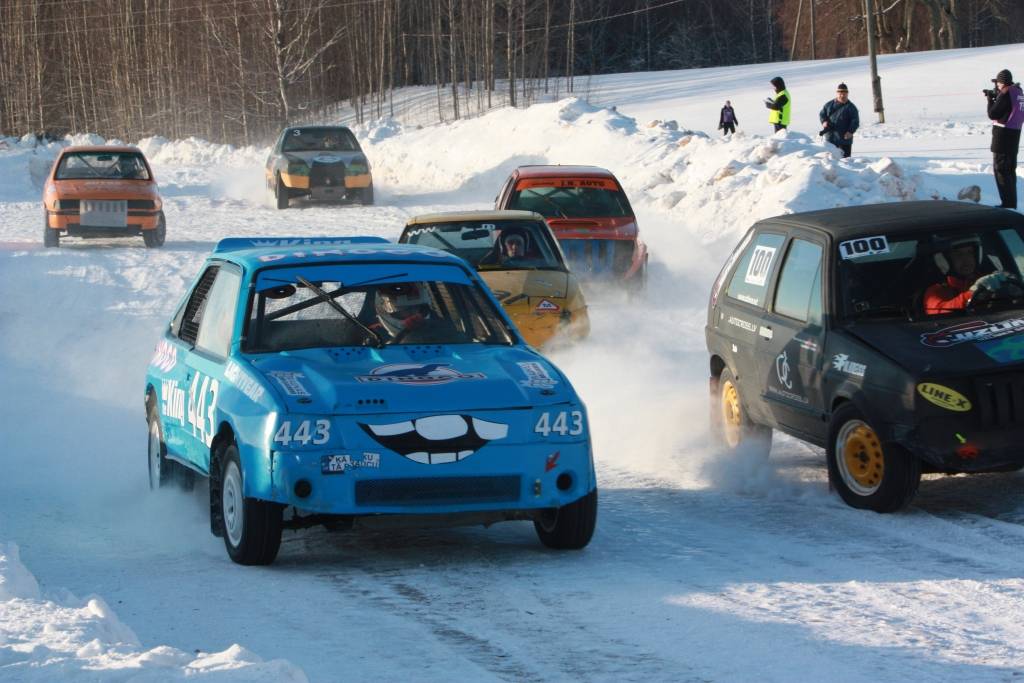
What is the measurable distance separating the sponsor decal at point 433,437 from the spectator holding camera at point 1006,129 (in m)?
14.9

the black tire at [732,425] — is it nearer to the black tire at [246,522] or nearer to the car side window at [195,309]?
the car side window at [195,309]

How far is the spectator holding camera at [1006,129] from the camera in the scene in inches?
776

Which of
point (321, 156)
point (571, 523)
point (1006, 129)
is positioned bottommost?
point (571, 523)

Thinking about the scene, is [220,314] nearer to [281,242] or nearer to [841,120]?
[281,242]

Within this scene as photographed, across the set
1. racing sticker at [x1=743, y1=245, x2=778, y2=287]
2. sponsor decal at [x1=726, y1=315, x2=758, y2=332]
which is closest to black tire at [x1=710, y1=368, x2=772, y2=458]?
sponsor decal at [x1=726, y1=315, x2=758, y2=332]

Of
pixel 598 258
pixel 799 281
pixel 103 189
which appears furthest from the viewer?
pixel 103 189

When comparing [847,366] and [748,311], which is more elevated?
[748,311]

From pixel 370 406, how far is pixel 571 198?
11.1 metres

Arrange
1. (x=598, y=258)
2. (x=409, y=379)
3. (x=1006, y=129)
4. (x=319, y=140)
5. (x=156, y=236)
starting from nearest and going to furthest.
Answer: (x=409, y=379) < (x=598, y=258) < (x=1006, y=129) < (x=156, y=236) < (x=319, y=140)

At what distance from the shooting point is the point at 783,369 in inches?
342

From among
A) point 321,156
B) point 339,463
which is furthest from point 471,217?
point 321,156

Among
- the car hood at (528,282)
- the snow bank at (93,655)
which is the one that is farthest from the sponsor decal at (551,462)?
the car hood at (528,282)

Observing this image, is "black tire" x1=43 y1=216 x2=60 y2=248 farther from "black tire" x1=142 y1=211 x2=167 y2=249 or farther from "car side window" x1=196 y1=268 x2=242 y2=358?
"car side window" x1=196 y1=268 x2=242 y2=358

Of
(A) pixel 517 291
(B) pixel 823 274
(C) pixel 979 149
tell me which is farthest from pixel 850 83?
(B) pixel 823 274
